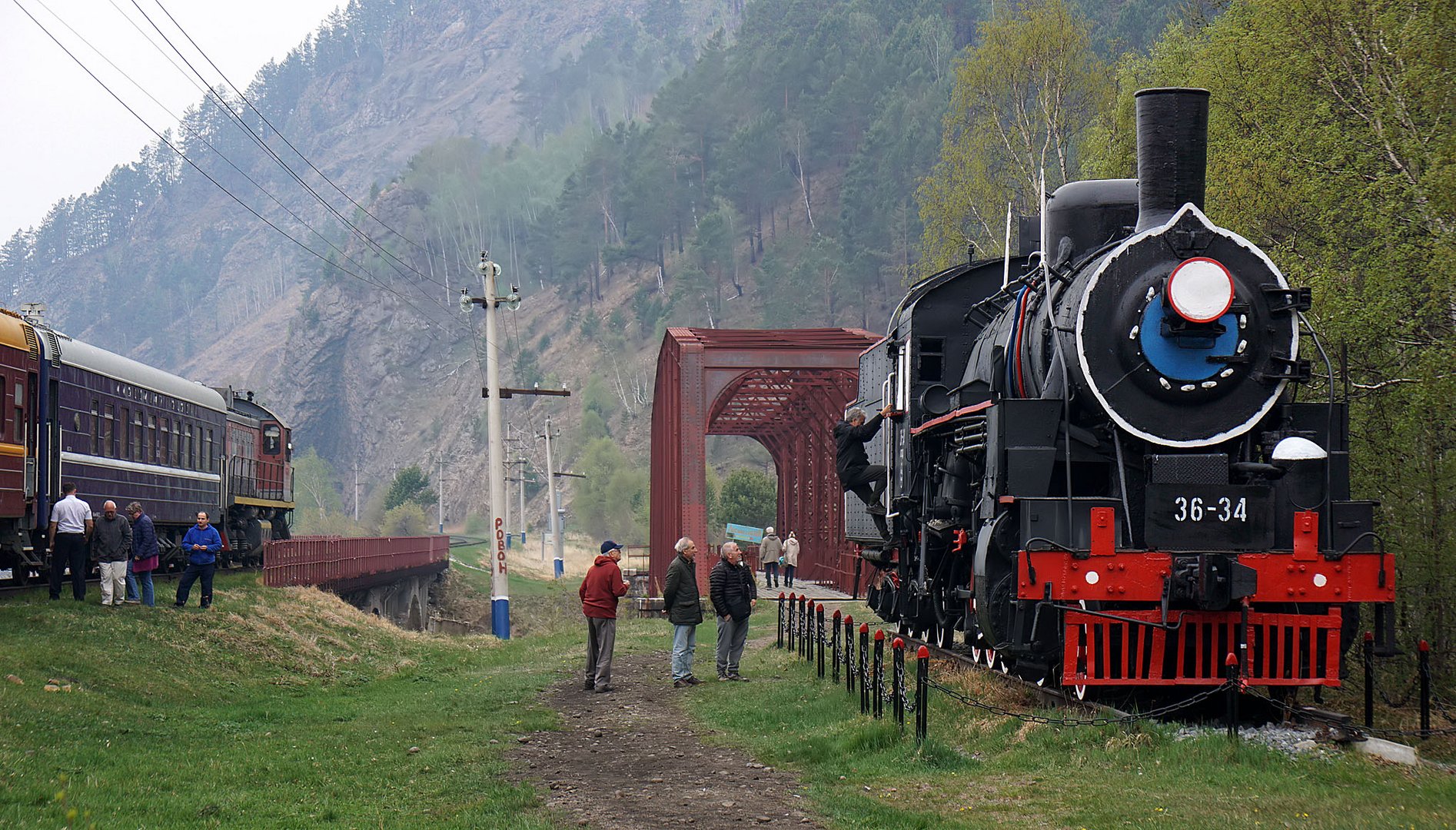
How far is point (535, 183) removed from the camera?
156000 mm

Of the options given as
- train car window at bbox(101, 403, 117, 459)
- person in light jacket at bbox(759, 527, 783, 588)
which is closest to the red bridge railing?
train car window at bbox(101, 403, 117, 459)

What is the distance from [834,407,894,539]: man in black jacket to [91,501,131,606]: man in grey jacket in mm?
10367

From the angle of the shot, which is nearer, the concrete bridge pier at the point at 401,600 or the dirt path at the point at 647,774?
the dirt path at the point at 647,774

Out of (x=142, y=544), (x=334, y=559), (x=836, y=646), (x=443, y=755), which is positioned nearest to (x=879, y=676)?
(x=836, y=646)

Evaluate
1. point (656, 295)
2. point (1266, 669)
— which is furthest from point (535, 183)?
point (1266, 669)

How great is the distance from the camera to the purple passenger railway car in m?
20.7

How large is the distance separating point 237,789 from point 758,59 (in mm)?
103056

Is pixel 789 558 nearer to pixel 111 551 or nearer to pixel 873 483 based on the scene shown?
pixel 873 483

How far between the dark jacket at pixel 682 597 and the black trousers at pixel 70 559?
860cm

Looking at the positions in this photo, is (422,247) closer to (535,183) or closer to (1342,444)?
(535,183)

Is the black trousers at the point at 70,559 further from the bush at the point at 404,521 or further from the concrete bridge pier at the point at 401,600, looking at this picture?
the bush at the point at 404,521

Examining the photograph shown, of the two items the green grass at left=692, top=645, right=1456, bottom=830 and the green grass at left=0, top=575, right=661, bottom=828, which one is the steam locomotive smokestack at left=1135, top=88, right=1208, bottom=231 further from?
the green grass at left=0, top=575, right=661, bottom=828

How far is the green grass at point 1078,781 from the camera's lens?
7.58m

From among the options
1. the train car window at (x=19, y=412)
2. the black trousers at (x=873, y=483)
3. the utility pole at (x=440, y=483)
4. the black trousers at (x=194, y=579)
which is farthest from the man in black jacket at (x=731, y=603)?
the utility pole at (x=440, y=483)
